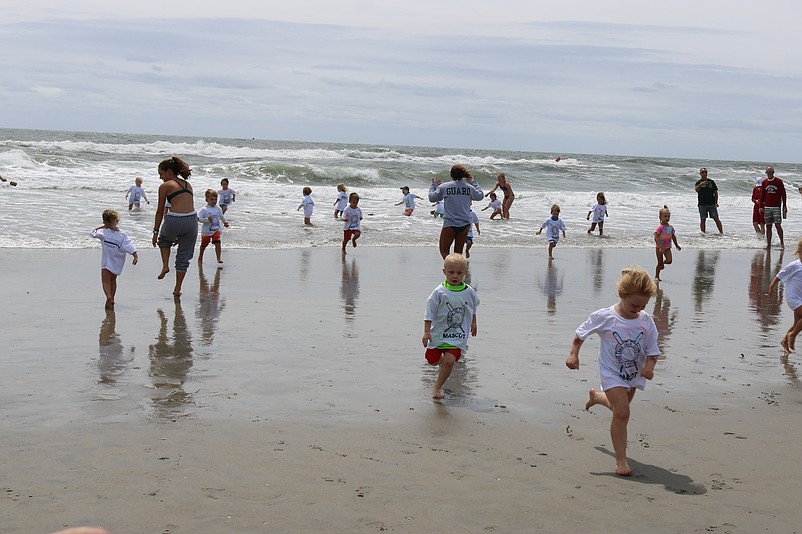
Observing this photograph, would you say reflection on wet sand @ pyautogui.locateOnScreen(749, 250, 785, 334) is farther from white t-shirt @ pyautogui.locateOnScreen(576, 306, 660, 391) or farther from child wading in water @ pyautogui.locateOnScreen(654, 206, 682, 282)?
white t-shirt @ pyautogui.locateOnScreen(576, 306, 660, 391)

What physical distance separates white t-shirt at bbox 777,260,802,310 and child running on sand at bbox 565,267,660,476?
156 inches

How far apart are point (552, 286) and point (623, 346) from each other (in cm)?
791

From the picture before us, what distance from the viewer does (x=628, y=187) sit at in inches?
1777

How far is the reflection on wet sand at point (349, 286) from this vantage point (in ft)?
34.3

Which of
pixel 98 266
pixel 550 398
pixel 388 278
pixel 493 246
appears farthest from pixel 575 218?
pixel 550 398

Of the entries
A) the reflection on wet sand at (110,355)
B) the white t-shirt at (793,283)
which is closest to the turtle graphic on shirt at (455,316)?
the reflection on wet sand at (110,355)

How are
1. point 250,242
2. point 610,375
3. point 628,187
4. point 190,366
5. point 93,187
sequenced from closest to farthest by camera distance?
1. point 610,375
2. point 190,366
3. point 250,242
4. point 93,187
5. point 628,187

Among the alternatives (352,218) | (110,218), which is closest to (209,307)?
(110,218)

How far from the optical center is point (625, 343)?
5.30m

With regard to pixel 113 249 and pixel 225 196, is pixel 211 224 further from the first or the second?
pixel 225 196

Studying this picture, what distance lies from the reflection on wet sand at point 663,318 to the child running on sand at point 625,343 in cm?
319

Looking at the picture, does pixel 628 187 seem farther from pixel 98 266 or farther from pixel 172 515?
pixel 172 515

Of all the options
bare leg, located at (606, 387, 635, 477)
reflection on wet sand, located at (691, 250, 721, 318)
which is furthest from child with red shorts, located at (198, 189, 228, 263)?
bare leg, located at (606, 387, 635, 477)

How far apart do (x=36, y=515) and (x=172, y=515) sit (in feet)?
2.05
